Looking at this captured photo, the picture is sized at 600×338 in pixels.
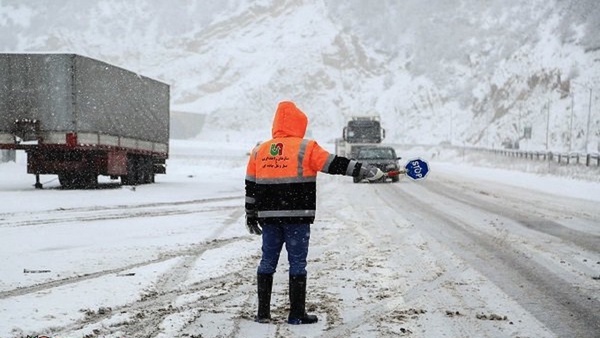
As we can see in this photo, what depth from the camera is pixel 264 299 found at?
5.01m

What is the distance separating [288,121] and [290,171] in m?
0.44

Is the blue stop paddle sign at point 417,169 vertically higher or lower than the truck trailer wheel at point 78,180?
higher

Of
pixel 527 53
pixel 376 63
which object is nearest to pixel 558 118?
pixel 527 53

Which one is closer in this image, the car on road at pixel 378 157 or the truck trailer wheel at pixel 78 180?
the truck trailer wheel at pixel 78 180

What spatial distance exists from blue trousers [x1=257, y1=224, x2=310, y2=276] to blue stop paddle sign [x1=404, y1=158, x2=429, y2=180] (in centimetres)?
145

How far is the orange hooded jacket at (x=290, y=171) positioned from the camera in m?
4.93

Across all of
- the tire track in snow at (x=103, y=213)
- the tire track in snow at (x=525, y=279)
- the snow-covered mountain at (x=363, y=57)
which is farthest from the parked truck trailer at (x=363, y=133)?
the snow-covered mountain at (x=363, y=57)

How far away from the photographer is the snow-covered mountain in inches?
2923

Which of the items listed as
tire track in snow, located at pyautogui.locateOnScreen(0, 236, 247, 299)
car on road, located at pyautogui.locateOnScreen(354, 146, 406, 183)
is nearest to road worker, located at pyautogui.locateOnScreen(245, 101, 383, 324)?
tire track in snow, located at pyautogui.locateOnScreen(0, 236, 247, 299)

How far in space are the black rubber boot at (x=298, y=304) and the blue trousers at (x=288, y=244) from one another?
0.22 feet

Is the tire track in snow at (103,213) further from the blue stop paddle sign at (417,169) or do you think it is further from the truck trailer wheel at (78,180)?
the blue stop paddle sign at (417,169)

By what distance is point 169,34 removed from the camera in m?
178

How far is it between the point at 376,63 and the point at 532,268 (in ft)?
407

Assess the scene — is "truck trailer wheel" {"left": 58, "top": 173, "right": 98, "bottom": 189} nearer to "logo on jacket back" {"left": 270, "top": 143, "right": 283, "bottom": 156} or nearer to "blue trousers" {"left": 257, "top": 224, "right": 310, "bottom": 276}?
"blue trousers" {"left": 257, "top": 224, "right": 310, "bottom": 276}
